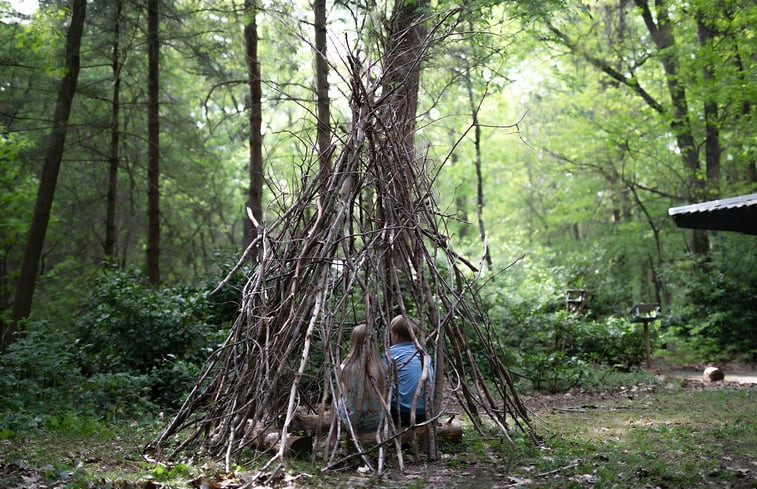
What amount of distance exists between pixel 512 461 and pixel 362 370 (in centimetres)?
126

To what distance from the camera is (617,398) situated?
29.8ft

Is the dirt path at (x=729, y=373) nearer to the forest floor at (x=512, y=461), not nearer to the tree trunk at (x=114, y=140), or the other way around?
the forest floor at (x=512, y=461)

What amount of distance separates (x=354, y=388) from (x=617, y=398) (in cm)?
509

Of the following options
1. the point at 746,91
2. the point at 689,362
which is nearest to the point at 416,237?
the point at 689,362

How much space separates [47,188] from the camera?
1091cm

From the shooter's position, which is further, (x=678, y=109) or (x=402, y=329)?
(x=678, y=109)

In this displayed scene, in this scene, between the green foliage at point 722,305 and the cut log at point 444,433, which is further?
the green foliage at point 722,305

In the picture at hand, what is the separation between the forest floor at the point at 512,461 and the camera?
173 inches

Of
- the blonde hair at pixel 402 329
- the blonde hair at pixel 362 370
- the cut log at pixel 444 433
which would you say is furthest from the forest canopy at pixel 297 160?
the cut log at pixel 444 433

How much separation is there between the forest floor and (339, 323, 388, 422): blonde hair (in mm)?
510

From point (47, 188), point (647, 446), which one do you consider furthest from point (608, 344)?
point (47, 188)

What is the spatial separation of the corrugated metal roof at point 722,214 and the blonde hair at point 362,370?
3970 millimetres

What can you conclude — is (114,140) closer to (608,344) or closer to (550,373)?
(550,373)

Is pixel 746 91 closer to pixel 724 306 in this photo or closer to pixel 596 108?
pixel 724 306
